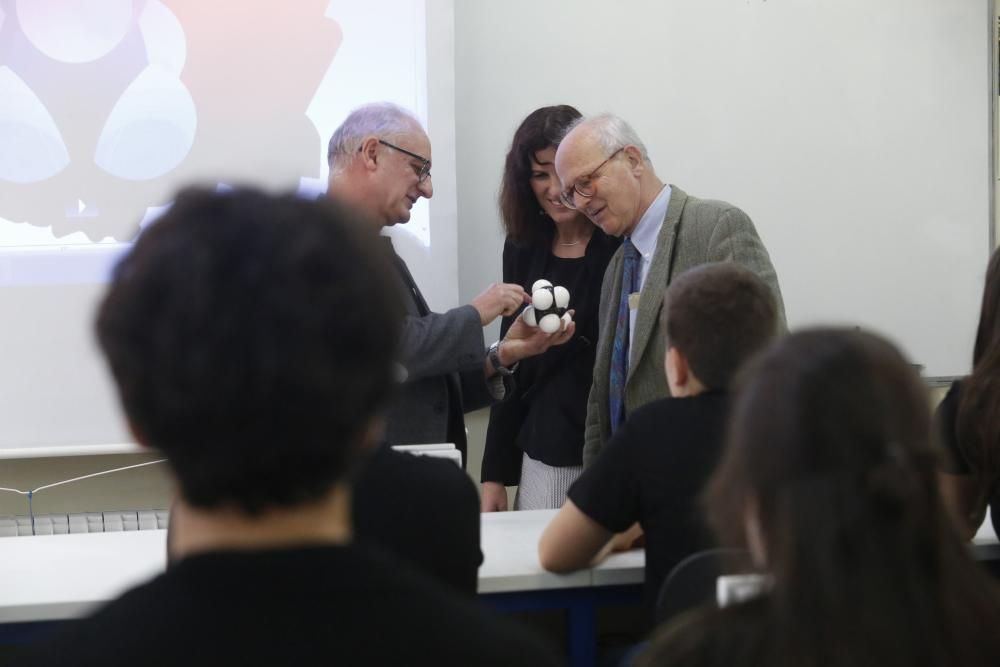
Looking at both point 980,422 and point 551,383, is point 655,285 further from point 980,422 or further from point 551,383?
point 980,422

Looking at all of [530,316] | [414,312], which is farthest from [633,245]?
[414,312]

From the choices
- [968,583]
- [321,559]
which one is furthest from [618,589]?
[321,559]

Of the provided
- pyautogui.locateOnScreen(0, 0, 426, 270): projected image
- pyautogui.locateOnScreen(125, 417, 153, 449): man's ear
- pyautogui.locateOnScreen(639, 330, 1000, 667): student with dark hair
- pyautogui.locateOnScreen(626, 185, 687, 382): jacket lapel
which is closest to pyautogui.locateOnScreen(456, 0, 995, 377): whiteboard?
pyautogui.locateOnScreen(0, 0, 426, 270): projected image

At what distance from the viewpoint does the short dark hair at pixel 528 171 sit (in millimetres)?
2951

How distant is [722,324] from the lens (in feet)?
5.59

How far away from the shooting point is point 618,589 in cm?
199

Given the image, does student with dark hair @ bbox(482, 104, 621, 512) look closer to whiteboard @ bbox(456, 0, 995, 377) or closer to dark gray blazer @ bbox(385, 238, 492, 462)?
dark gray blazer @ bbox(385, 238, 492, 462)

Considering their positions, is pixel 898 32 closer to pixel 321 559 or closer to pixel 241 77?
pixel 241 77

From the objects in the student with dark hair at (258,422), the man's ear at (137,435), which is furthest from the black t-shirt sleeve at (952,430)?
the man's ear at (137,435)

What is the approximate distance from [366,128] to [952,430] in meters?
1.50

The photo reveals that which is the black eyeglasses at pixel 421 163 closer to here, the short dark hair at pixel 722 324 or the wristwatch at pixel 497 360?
the wristwatch at pixel 497 360

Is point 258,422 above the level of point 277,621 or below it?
above

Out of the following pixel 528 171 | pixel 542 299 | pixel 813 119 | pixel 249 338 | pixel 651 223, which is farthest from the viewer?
pixel 813 119

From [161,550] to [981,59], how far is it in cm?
311
